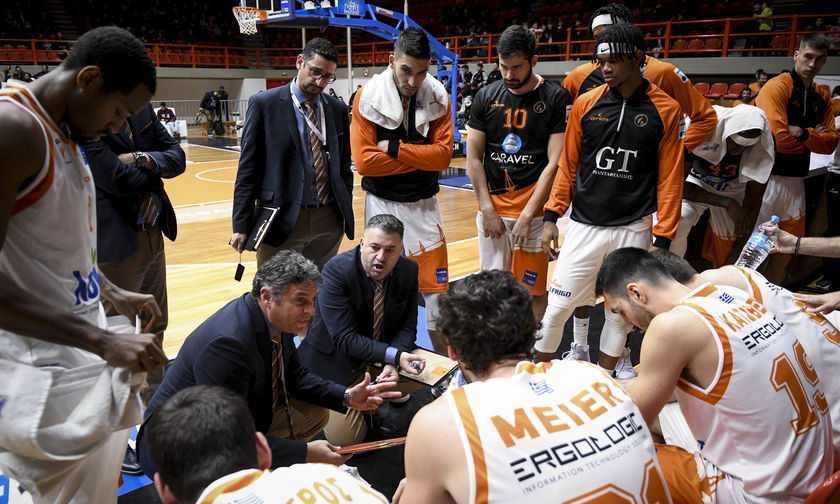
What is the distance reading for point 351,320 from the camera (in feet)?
10.6

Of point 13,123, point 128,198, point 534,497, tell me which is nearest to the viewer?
point 534,497

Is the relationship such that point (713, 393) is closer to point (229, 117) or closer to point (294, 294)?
point (294, 294)

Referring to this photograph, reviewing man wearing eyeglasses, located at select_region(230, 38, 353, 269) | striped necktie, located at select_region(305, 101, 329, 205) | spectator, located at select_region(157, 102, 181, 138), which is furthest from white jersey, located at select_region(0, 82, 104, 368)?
spectator, located at select_region(157, 102, 181, 138)

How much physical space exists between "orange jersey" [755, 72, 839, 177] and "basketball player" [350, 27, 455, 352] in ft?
8.66

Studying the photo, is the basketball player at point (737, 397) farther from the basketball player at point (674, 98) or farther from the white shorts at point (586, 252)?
the basketball player at point (674, 98)

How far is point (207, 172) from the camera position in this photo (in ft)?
41.8

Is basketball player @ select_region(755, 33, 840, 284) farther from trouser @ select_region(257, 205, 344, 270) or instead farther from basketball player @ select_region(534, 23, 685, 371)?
trouser @ select_region(257, 205, 344, 270)

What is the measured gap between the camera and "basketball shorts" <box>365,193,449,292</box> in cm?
402

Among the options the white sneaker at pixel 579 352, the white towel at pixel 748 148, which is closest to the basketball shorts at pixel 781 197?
the white towel at pixel 748 148

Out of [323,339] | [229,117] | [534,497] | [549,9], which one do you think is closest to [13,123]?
[534,497]

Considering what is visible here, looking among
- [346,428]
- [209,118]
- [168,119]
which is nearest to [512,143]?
[346,428]

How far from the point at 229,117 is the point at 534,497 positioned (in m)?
25.3

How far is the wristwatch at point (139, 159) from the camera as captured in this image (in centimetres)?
307

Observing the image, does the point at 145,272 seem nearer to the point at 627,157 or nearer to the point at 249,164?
the point at 249,164
